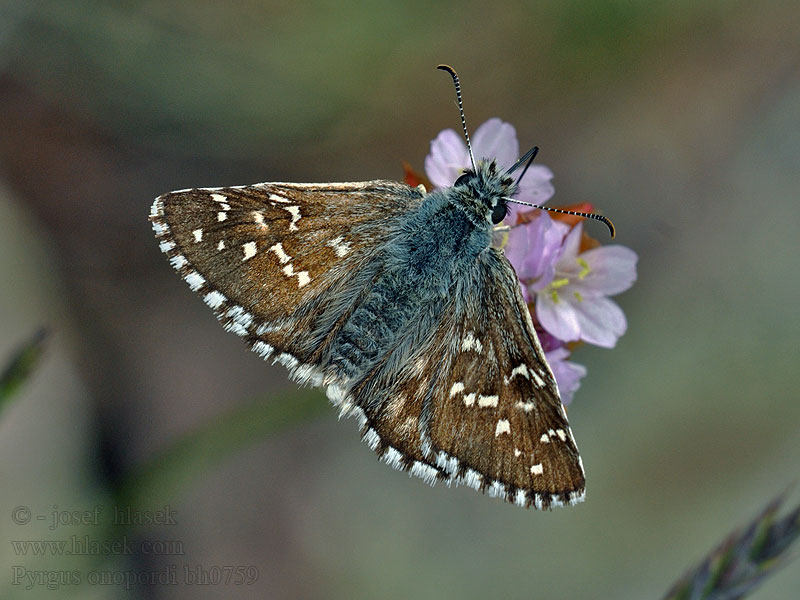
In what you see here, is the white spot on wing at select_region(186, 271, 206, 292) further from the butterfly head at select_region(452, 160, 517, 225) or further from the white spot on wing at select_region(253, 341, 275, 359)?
the butterfly head at select_region(452, 160, 517, 225)

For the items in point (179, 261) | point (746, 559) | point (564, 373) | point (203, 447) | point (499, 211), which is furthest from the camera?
point (203, 447)

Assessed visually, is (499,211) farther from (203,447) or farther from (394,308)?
(203,447)

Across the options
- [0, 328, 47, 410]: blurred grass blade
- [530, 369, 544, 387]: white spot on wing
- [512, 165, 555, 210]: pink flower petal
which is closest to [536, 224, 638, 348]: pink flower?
[512, 165, 555, 210]: pink flower petal

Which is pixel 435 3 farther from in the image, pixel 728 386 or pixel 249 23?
pixel 728 386

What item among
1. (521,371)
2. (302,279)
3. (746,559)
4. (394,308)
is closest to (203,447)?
(302,279)

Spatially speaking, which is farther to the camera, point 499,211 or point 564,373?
point 564,373

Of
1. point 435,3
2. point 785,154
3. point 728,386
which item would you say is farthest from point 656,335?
point 435,3
